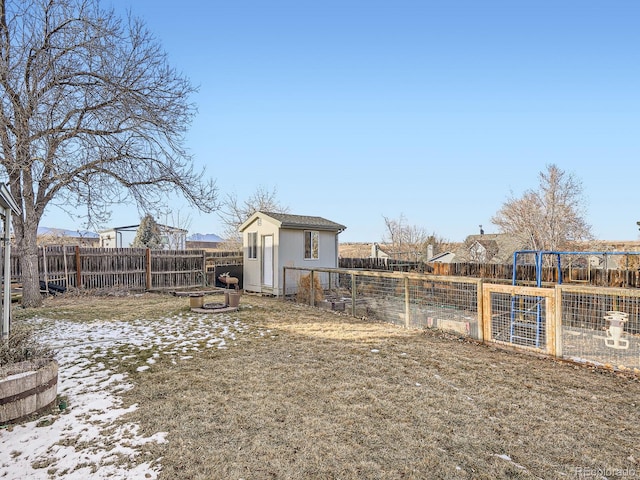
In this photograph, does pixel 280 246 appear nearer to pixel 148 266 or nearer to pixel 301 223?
pixel 301 223

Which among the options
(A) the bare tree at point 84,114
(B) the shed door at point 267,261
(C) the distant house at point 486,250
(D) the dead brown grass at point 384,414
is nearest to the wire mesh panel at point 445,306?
(D) the dead brown grass at point 384,414

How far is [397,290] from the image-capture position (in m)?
7.44

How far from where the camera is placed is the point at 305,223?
11750 mm

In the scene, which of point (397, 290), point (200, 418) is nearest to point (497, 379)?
point (200, 418)

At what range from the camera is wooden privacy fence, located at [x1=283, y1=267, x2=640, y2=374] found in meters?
4.68

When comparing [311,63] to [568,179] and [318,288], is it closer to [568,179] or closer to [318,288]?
[318,288]

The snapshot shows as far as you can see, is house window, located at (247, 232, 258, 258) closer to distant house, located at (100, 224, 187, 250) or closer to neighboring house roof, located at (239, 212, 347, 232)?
neighboring house roof, located at (239, 212, 347, 232)

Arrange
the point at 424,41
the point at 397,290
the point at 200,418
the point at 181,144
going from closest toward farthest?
the point at 200,418 < the point at 397,290 < the point at 181,144 < the point at 424,41

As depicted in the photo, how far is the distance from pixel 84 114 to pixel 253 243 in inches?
240

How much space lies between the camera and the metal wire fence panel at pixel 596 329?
468 cm

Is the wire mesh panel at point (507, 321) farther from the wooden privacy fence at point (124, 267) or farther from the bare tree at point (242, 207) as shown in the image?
the bare tree at point (242, 207)

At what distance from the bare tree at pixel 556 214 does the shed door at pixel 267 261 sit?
45.6 feet

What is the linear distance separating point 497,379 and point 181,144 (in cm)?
933

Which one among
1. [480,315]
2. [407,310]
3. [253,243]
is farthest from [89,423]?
[253,243]
